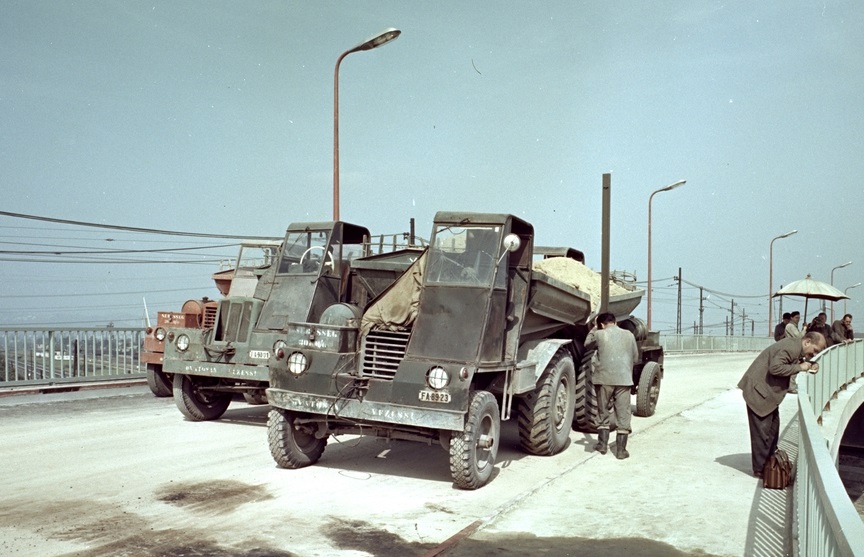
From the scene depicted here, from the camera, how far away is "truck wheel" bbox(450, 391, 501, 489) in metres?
7.54

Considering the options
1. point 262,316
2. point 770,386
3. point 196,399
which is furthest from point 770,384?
point 196,399

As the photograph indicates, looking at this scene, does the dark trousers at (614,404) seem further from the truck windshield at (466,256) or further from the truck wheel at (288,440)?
the truck wheel at (288,440)

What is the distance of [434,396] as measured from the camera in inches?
299

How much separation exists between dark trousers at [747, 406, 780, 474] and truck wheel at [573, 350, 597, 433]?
9.29 feet

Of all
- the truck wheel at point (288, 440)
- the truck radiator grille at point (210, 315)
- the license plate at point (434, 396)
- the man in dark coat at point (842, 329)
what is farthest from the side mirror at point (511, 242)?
the man in dark coat at point (842, 329)

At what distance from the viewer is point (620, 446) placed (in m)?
9.74

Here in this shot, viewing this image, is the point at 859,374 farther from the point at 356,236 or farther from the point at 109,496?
the point at 109,496

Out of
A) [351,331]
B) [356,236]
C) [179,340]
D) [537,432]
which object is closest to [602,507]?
[537,432]

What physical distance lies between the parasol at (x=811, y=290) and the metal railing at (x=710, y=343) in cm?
2044

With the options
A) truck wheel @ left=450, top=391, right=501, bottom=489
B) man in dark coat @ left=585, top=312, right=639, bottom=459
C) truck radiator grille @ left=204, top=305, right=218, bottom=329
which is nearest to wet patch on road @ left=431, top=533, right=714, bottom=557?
truck wheel @ left=450, top=391, right=501, bottom=489

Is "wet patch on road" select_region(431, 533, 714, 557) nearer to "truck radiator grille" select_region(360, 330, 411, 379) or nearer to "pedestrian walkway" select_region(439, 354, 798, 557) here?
"pedestrian walkway" select_region(439, 354, 798, 557)

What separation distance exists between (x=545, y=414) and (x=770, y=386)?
2.58 meters

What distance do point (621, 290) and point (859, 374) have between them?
35.3 feet

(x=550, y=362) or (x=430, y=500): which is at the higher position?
(x=550, y=362)
